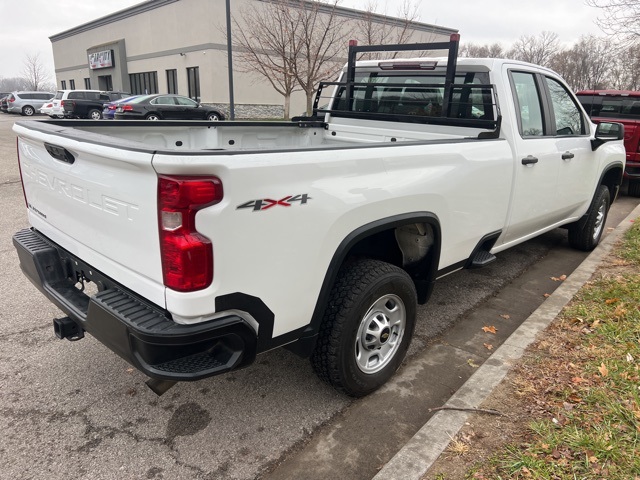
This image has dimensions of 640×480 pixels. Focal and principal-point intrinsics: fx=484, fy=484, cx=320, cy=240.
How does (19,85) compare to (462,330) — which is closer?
(462,330)

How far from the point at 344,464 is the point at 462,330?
185cm

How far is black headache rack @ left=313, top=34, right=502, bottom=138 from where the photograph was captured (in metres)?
3.75

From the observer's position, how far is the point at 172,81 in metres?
32.5

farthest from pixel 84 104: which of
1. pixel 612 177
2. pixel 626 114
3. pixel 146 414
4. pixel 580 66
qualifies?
pixel 580 66

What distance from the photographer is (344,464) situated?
8.02ft

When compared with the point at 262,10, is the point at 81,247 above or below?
below

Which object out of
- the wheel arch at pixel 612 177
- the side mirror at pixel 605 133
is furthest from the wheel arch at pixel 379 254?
the wheel arch at pixel 612 177

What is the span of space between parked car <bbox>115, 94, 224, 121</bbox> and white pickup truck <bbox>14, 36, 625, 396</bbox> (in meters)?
18.8

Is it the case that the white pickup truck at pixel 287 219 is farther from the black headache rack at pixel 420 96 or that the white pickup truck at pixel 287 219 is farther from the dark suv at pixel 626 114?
the dark suv at pixel 626 114

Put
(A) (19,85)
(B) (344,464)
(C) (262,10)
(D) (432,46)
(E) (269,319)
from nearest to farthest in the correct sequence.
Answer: (E) (269,319) < (B) (344,464) < (D) (432,46) < (C) (262,10) < (A) (19,85)

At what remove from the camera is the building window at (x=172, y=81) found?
32.0 meters

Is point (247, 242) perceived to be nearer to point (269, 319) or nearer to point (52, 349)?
point (269, 319)

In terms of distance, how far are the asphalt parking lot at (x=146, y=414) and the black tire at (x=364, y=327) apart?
0.20 m

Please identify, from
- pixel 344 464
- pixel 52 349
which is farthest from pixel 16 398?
pixel 344 464
